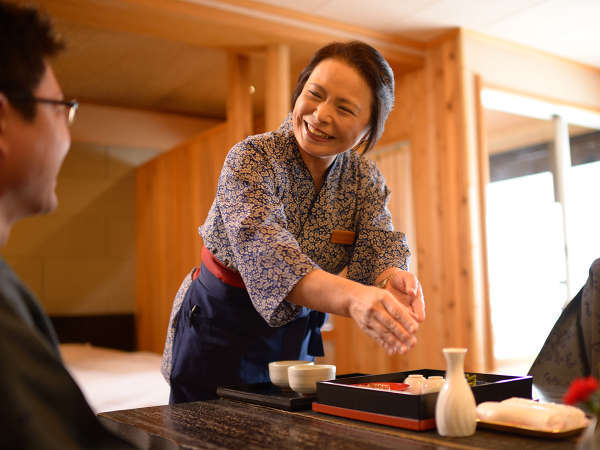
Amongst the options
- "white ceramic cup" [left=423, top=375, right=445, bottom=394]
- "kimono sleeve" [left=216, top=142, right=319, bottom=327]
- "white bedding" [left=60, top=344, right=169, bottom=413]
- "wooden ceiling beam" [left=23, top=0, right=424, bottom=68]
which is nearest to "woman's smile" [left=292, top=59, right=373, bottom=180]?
"kimono sleeve" [left=216, top=142, right=319, bottom=327]

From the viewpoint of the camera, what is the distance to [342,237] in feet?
5.30

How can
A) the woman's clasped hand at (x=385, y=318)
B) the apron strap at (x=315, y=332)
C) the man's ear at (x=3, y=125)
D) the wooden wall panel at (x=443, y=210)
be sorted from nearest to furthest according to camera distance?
1. the man's ear at (x=3, y=125)
2. the woman's clasped hand at (x=385, y=318)
3. the apron strap at (x=315, y=332)
4. the wooden wall panel at (x=443, y=210)

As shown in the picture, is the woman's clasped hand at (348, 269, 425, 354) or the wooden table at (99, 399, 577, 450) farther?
the woman's clasped hand at (348, 269, 425, 354)

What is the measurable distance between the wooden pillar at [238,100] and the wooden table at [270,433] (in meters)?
2.80

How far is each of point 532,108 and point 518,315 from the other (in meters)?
1.64

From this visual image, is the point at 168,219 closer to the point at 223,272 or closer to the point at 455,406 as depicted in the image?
the point at 223,272

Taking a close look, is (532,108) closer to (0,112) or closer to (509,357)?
(509,357)

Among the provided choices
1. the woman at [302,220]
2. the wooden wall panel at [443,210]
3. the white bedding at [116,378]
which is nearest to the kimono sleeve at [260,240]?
the woman at [302,220]

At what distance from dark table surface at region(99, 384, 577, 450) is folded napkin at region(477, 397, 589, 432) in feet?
0.06

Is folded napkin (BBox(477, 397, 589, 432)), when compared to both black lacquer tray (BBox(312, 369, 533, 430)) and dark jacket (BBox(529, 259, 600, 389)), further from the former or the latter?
dark jacket (BBox(529, 259, 600, 389))

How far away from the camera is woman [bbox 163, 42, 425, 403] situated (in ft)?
4.80

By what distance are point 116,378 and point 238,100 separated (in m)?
1.79

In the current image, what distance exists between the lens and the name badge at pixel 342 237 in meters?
1.60

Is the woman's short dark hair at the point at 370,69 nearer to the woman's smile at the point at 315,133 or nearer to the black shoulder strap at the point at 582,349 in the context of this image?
the woman's smile at the point at 315,133
